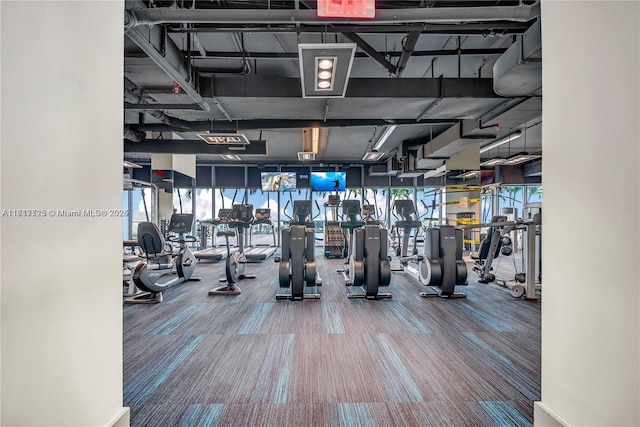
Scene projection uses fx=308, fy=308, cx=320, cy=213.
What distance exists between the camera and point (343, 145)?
1048 centimetres

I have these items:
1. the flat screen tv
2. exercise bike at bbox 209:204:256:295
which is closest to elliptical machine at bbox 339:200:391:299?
exercise bike at bbox 209:204:256:295

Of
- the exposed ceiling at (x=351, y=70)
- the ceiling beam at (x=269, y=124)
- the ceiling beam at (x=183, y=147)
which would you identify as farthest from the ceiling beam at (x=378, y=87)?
the ceiling beam at (x=183, y=147)

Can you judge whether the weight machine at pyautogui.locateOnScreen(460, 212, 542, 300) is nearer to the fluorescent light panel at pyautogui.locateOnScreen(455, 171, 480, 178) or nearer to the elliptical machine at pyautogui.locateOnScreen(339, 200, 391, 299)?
the elliptical machine at pyautogui.locateOnScreen(339, 200, 391, 299)

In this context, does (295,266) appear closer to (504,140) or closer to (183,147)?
(183,147)

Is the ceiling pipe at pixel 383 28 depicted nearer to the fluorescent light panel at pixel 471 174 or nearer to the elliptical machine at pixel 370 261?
the elliptical machine at pixel 370 261

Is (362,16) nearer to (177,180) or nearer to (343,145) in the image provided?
(343,145)

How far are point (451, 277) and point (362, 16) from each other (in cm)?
362

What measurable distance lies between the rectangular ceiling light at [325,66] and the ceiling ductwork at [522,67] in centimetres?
193

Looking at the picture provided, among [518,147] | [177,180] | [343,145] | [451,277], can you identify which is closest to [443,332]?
[451,277]

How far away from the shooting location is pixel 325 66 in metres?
3.55

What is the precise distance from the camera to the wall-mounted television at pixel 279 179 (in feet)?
41.6
